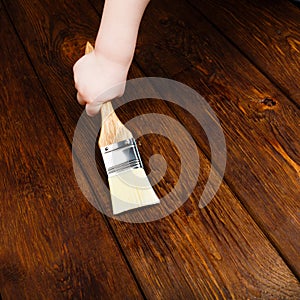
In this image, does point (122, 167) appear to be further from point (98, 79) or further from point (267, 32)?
point (267, 32)

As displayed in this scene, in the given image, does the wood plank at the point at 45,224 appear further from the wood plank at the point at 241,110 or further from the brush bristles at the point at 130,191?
the wood plank at the point at 241,110

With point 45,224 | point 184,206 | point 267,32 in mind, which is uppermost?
point 267,32

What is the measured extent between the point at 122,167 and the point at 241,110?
0.25m

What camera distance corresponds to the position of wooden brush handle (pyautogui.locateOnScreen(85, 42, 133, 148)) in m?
0.83

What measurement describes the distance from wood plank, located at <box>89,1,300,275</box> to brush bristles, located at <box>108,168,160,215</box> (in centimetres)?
13

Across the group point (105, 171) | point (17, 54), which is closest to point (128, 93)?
point (105, 171)

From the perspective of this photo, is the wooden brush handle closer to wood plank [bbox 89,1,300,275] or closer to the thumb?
the thumb

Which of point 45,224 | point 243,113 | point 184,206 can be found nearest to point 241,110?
point 243,113

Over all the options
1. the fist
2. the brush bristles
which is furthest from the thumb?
the brush bristles

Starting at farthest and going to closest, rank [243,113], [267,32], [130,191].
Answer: [267,32], [243,113], [130,191]

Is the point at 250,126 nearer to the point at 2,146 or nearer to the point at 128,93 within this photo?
the point at 128,93

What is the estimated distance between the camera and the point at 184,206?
0.77 meters

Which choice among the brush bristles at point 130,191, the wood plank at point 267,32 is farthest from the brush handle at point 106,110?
the wood plank at point 267,32

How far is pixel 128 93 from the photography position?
956 mm
